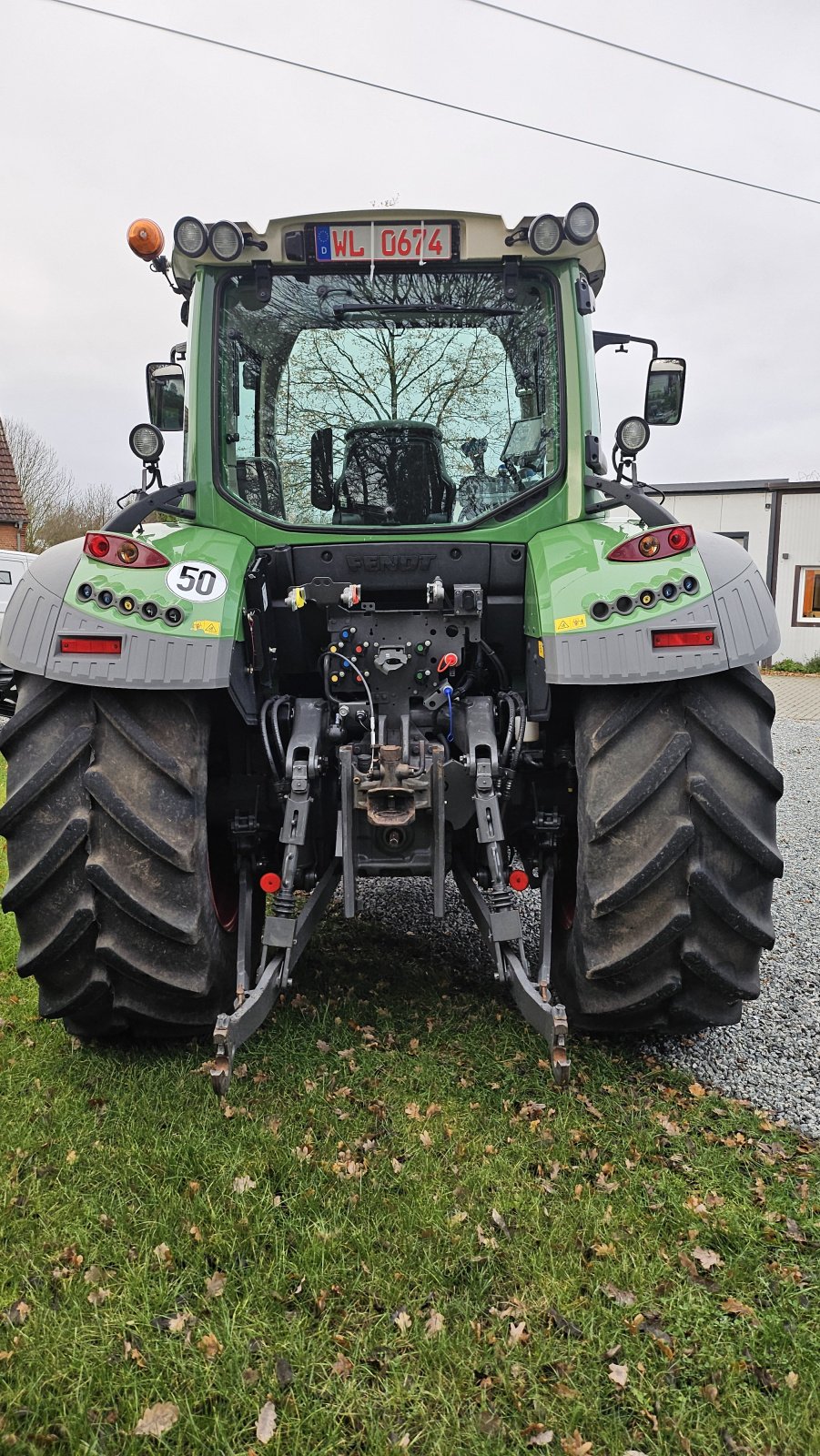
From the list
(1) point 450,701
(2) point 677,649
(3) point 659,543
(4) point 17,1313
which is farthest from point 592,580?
(4) point 17,1313

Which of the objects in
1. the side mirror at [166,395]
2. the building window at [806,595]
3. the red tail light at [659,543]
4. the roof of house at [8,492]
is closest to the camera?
the red tail light at [659,543]

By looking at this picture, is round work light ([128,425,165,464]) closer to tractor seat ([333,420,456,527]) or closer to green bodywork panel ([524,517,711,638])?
tractor seat ([333,420,456,527])

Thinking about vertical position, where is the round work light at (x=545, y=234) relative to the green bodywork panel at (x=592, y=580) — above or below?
above

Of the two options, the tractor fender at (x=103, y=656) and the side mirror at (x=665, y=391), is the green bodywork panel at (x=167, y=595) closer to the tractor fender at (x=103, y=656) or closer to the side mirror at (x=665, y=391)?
the tractor fender at (x=103, y=656)

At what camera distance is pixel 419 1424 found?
1.83 metres

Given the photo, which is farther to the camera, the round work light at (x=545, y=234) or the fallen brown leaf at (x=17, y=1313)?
the round work light at (x=545, y=234)

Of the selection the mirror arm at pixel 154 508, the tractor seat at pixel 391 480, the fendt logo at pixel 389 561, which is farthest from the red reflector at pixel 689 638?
the mirror arm at pixel 154 508

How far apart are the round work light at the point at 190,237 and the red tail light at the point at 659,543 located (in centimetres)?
182

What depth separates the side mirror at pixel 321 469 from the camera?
138 inches

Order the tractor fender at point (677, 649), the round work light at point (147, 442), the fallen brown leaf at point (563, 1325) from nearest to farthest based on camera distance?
the fallen brown leaf at point (563, 1325) → the tractor fender at point (677, 649) → the round work light at point (147, 442)

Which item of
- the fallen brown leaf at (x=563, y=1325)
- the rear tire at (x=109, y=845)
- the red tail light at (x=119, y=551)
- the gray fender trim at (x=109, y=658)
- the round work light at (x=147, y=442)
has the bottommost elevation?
the fallen brown leaf at (x=563, y=1325)

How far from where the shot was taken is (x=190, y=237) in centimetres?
324

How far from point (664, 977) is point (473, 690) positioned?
1293 mm

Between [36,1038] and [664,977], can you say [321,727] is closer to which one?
[664,977]
